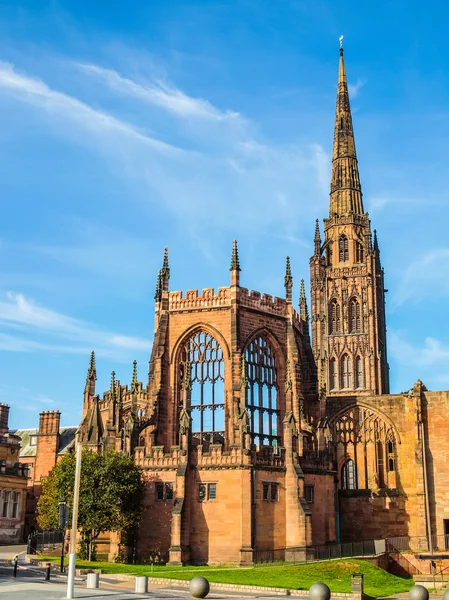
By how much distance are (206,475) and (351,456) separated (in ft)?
69.6

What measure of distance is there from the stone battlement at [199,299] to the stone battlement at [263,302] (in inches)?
44.1

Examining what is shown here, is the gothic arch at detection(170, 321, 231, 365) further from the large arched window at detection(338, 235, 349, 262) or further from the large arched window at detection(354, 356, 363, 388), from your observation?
the large arched window at detection(338, 235, 349, 262)

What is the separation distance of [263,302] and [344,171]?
60504mm

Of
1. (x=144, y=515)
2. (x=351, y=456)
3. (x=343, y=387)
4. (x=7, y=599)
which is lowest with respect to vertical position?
(x=7, y=599)

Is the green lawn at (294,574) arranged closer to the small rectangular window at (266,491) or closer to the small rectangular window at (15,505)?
the small rectangular window at (266,491)

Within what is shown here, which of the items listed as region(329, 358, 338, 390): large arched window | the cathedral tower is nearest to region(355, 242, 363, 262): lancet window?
the cathedral tower

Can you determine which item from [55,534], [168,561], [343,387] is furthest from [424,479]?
[343,387]

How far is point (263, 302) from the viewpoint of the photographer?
58.3 metres

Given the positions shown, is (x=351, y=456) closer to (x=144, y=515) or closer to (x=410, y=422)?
(x=410, y=422)

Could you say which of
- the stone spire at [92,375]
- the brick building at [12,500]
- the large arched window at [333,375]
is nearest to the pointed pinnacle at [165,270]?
the stone spire at [92,375]

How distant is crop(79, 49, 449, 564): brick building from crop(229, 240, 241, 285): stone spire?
0.34 ft

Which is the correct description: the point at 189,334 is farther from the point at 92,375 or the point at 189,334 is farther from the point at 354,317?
the point at 354,317

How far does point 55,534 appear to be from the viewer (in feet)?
178

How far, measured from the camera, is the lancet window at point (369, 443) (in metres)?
60.5
